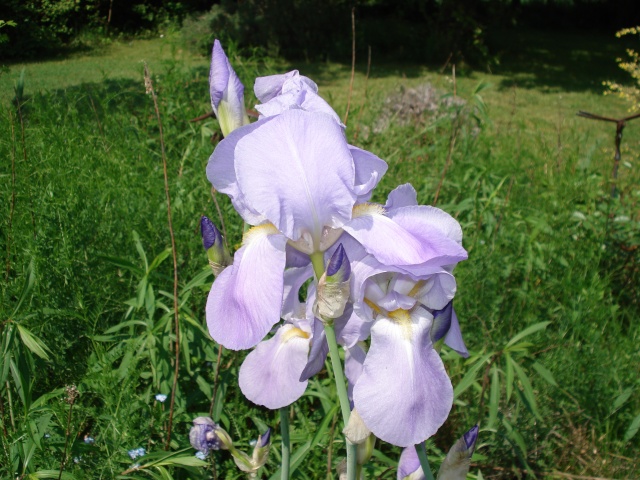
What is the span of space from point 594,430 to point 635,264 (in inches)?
45.6

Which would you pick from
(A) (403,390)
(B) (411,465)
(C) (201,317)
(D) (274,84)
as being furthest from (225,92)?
(C) (201,317)

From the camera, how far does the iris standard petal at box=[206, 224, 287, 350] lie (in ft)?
2.34

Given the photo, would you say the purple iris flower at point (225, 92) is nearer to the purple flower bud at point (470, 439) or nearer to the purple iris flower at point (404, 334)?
the purple iris flower at point (404, 334)

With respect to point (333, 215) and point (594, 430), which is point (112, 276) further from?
point (594, 430)

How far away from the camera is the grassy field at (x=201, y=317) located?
1.59 metres

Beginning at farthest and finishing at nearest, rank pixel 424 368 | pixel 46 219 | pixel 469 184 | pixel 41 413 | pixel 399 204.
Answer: pixel 469 184 → pixel 46 219 → pixel 41 413 → pixel 399 204 → pixel 424 368

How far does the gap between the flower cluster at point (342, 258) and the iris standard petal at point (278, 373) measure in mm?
64

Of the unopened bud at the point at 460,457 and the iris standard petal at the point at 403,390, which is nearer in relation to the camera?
the iris standard petal at the point at 403,390

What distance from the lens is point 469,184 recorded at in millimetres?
3285

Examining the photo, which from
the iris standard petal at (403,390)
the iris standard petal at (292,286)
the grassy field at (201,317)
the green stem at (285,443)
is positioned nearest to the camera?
the iris standard petal at (403,390)

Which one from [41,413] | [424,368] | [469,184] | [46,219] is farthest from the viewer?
[469,184]

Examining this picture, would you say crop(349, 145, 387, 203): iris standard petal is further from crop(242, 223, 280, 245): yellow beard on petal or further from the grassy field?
the grassy field

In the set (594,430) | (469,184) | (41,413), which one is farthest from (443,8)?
(41,413)

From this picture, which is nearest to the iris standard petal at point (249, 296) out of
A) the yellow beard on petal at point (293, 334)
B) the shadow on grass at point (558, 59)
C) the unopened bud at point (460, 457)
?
the yellow beard on petal at point (293, 334)
